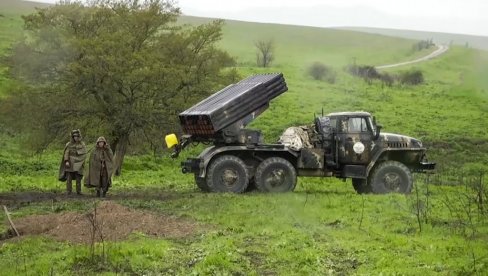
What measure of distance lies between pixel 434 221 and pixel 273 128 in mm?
23881

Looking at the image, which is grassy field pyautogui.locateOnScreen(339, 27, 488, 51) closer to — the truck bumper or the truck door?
the truck door

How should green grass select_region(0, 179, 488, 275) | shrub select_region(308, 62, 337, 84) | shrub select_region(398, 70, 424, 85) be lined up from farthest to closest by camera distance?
shrub select_region(398, 70, 424, 85) → shrub select_region(308, 62, 337, 84) → green grass select_region(0, 179, 488, 275)

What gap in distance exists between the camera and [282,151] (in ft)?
58.7

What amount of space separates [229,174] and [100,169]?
3.52 meters

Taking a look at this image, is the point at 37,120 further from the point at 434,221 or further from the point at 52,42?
the point at 434,221

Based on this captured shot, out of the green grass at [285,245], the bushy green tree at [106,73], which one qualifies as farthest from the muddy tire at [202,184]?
the bushy green tree at [106,73]

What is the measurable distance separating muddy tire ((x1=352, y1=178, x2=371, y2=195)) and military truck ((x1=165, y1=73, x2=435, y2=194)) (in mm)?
34

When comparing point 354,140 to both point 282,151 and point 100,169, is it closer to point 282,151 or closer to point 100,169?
point 282,151

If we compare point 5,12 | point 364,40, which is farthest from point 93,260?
point 364,40

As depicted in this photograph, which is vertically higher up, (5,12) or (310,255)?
(5,12)

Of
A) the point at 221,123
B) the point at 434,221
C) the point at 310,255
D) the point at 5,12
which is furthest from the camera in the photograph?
the point at 5,12

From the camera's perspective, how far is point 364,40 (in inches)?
3964

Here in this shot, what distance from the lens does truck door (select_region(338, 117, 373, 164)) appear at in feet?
59.3

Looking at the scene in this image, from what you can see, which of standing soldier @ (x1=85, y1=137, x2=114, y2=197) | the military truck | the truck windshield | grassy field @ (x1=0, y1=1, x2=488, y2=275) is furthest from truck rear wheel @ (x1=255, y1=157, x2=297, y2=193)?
standing soldier @ (x1=85, y1=137, x2=114, y2=197)
